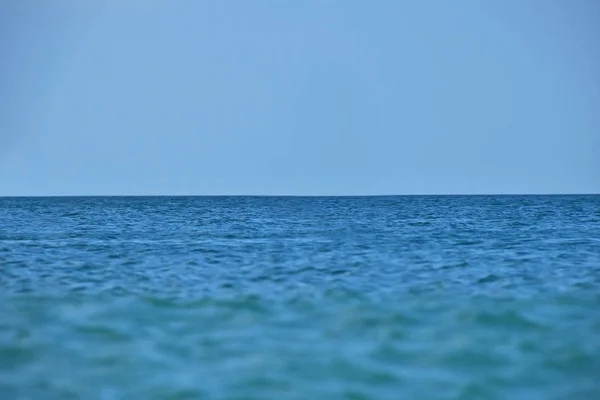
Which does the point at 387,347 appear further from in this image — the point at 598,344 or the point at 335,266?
the point at 335,266

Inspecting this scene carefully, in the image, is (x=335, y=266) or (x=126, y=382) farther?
(x=335, y=266)

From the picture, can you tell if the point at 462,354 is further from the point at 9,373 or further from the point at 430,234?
the point at 430,234

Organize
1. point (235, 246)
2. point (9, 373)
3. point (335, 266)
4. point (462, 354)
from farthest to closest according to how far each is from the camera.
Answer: point (235, 246), point (335, 266), point (462, 354), point (9, 373)

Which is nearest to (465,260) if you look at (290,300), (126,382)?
(290,300)

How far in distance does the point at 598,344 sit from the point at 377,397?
11.8ft

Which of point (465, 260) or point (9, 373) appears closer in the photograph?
point (9, 373)

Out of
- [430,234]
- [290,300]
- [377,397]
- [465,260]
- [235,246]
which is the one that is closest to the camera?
[377,397]

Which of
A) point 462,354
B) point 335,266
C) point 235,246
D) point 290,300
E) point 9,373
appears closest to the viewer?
point 9,373

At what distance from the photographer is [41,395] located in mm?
7160

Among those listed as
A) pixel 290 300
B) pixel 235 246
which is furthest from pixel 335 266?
pixel 235 246

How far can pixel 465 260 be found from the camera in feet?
57.0

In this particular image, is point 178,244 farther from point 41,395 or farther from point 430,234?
point 41,395

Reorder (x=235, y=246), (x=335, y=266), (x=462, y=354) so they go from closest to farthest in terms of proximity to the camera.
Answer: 1. (x=462, y=354)
2. (x=335, y=266)
3. (x=235, y=246)

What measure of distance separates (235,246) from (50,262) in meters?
6.30
